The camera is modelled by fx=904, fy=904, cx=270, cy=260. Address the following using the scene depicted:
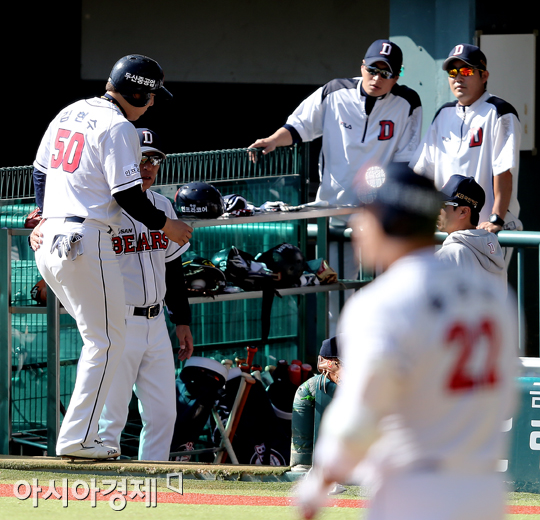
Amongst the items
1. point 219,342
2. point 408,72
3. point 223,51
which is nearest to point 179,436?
point 219,342

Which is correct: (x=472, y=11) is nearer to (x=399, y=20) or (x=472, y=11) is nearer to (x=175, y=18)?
(x=399, y=20)

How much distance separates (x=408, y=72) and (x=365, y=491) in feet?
14.1

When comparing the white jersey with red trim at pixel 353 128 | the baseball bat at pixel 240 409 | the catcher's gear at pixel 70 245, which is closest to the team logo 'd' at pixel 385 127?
the white jersey with red trim at pixel 353 128

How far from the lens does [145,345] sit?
15.9 ft

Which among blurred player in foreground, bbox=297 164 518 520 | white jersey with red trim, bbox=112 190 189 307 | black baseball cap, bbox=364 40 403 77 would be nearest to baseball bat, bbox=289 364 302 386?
white jersey with red trim, bbox=112 190 189 307

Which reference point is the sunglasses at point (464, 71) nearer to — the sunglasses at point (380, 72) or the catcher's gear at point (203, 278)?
the sunglasses at point (380, 72)

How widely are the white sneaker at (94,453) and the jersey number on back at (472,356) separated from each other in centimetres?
281

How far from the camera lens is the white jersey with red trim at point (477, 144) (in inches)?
216

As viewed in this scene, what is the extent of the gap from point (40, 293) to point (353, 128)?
7.97 ft

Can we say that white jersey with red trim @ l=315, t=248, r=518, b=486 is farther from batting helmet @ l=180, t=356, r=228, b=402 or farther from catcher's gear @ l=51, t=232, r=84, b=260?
batting helmet @ l=180, t=356, r=228, b=402

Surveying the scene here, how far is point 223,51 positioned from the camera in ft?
38.2

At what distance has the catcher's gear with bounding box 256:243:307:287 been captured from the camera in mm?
6008

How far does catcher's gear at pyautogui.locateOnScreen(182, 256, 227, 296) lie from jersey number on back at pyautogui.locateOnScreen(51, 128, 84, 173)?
1392 mm

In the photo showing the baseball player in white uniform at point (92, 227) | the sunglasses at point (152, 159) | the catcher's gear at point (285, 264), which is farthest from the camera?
the catcher's gear at point (285, 264)
